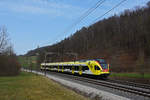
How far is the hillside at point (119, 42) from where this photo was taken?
41.6 meters

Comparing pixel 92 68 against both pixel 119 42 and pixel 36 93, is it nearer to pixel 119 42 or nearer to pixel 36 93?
pixel 36 93

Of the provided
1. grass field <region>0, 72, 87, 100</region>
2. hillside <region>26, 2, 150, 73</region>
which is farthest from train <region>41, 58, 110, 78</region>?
grass field <region>0, 72, 87, 100</region>

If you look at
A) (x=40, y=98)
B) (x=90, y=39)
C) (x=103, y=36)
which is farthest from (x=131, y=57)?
(x=40, y=98)

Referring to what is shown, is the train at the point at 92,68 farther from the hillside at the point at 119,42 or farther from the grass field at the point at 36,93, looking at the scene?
the grass field at the point at 36,93

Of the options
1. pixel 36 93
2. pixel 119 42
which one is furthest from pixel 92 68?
pixel 119 42

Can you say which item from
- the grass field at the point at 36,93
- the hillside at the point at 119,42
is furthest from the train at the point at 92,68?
the grass field at the point at 36,93

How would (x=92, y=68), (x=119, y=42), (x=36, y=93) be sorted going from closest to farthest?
(x=36, y=93), (x=92, y=68), (x=119, y=42)

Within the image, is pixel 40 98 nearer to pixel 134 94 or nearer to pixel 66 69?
pixel 134 94

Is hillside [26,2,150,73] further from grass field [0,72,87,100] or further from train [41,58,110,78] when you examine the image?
grass field [0,72,87,100]

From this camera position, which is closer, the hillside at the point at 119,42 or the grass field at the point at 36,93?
the grass field at the point at 36,93

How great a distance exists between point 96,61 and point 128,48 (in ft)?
118

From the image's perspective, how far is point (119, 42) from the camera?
66.4 metres

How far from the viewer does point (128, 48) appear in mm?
60188

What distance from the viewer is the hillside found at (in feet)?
137
